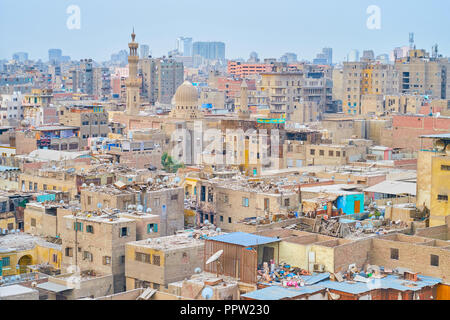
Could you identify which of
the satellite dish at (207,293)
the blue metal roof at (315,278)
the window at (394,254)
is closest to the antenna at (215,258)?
the satellite dish at (207,293)

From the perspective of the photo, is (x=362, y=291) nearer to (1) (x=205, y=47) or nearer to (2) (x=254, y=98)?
(2) (x=254, y=98)

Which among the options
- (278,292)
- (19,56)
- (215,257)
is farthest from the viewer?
(19,56)

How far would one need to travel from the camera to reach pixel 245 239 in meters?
13.5

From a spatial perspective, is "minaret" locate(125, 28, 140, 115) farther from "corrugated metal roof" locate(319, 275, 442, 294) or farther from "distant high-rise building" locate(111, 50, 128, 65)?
"distant high-rise building" locate(111, 50, 128, 65)

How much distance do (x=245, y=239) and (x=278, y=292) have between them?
2316 millimetres

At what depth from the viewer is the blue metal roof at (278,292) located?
10.9 m

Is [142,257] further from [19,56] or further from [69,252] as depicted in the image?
[19,56]

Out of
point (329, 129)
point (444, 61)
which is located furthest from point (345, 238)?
point (444, 61)

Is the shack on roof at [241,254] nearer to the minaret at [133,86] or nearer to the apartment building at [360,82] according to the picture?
the minaret at [133,86]

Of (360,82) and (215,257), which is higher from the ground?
(360,82)

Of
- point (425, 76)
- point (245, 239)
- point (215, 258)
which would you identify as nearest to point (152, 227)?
point (245, 239)

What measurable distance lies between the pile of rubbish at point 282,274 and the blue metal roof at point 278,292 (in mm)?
287

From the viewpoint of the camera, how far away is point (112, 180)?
20984 mm

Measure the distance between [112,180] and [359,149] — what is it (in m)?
10.6
